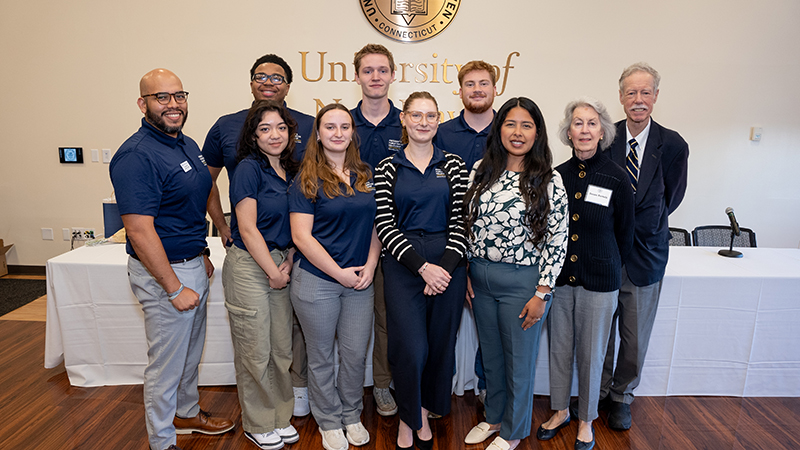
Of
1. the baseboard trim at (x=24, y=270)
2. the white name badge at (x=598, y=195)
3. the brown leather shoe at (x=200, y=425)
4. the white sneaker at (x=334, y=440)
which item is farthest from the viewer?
the baseboard trim at (x=24, y=270)

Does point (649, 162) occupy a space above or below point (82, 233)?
above

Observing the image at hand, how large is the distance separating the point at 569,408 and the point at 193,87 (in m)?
4.38

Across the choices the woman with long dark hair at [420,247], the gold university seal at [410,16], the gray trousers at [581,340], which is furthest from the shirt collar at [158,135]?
the gold university seal at [410,16]

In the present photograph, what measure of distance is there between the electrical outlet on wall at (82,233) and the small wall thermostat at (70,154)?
2.42ft

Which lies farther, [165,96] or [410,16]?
[410,16]

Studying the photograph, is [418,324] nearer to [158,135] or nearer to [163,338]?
[163,338]

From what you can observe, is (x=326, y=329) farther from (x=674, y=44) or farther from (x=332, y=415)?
(x=674, y=44)

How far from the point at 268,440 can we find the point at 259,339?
1.79 feet

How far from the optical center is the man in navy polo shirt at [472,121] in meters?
2.48

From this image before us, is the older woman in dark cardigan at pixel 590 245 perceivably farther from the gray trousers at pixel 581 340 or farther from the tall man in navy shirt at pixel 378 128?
the tall man in navy shirt at pixel 378 128

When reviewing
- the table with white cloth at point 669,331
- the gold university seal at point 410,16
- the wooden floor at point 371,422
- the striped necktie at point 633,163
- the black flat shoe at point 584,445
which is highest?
the gold university seal at point 410,16

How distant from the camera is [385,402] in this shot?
2492 mm

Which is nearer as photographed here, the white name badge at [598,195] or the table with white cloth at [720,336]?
the white name badge at [598,195]

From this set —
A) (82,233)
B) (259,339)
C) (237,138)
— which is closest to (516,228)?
(259,339)
